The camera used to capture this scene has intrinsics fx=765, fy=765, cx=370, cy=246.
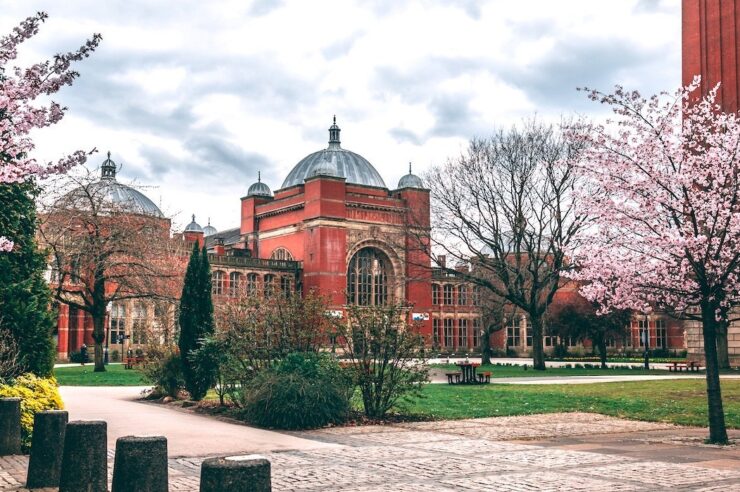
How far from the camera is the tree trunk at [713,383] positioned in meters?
11.7

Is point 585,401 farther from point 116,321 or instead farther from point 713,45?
point 116,321

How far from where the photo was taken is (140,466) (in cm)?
662

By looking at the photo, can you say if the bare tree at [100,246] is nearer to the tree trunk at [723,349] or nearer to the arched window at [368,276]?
the tree trunk at [723,349]

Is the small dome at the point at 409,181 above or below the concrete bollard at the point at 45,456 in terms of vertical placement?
above

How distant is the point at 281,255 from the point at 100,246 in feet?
109

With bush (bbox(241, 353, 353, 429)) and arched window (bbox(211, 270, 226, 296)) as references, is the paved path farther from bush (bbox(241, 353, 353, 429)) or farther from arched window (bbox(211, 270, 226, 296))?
arched window (bbox(211, 270, 226, 296))

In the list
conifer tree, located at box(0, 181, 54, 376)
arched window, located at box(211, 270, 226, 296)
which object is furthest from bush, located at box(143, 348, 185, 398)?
arched window, located at box(211, 270, 226, 296)

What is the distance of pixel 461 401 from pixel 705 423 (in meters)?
5.70

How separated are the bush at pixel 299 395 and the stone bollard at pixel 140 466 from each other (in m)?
6.63

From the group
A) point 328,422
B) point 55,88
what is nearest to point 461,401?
point 328,422

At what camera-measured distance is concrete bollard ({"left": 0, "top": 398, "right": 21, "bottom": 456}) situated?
989 centimetres

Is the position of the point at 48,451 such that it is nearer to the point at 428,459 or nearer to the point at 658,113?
the point at 428,459

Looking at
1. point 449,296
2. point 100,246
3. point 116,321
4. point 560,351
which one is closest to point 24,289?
point 100,246

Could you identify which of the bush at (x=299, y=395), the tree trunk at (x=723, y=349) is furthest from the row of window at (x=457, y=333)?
the bush at (x=299, y=395)
